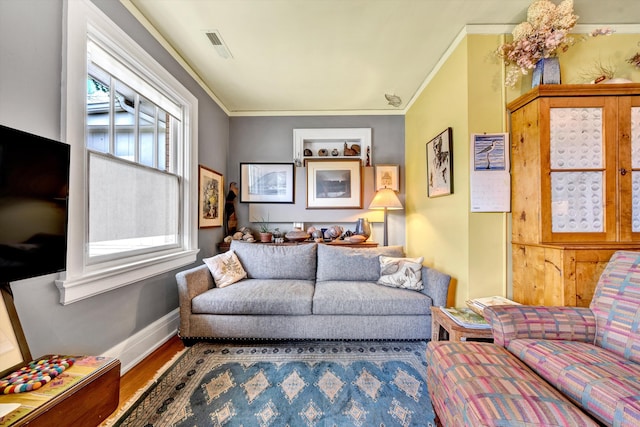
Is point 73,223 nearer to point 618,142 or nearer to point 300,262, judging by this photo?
point 300,262

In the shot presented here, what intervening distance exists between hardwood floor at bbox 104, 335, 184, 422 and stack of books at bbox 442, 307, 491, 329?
7.00 feet

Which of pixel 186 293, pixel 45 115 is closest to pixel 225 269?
pixel 186 293

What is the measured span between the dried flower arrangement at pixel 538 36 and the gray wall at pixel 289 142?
159cm

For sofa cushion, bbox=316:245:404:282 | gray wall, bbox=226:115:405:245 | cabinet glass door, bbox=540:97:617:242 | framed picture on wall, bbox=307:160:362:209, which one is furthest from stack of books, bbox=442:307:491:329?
framed picture on wall, bbox=307:160:362:209

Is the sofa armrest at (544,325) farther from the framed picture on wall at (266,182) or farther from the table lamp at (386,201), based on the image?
the framed picture on wall at (266,182)

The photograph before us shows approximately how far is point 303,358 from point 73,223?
5.74 feet

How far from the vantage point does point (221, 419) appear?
1.27m

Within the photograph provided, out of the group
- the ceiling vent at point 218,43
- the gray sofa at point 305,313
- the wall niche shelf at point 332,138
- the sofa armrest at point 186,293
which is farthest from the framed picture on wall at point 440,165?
the sofa armrest at point 186,293

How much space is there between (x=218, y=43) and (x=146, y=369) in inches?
108

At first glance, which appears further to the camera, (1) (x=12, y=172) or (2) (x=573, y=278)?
(2) (x=573, y=278)

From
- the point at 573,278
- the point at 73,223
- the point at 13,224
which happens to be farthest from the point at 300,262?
the point at 573,278

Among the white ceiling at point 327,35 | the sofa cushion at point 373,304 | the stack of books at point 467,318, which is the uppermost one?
the white ceiling at point 327,35

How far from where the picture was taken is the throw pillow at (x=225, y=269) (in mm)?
2252

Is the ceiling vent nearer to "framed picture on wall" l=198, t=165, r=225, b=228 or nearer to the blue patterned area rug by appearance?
"framed picture on wall" l=198, t=165, r=225, b=228
